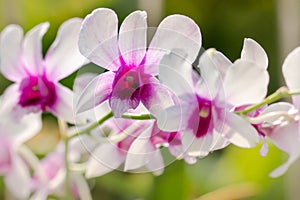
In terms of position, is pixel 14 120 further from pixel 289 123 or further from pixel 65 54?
pixel 289 123

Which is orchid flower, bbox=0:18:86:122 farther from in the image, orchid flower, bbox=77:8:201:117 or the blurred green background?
the blurred green background

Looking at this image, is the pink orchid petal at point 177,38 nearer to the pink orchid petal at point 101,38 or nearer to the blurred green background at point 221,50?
the pink orchid petal at point 101,38

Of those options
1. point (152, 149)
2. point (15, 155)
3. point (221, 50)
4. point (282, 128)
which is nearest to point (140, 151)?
point (152, 149)

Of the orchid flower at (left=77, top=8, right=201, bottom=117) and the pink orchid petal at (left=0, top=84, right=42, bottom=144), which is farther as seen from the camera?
the pink orchid petal at (left=0, top=84, right=42, bottom=144)

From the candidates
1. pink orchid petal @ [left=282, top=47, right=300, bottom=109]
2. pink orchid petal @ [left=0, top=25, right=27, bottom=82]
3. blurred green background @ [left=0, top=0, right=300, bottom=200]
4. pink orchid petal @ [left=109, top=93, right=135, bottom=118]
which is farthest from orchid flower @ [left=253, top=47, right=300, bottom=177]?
blurred green background @ [left=0, top=0, right=300, bottom=200]

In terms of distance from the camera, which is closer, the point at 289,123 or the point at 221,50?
the point at 289,123
